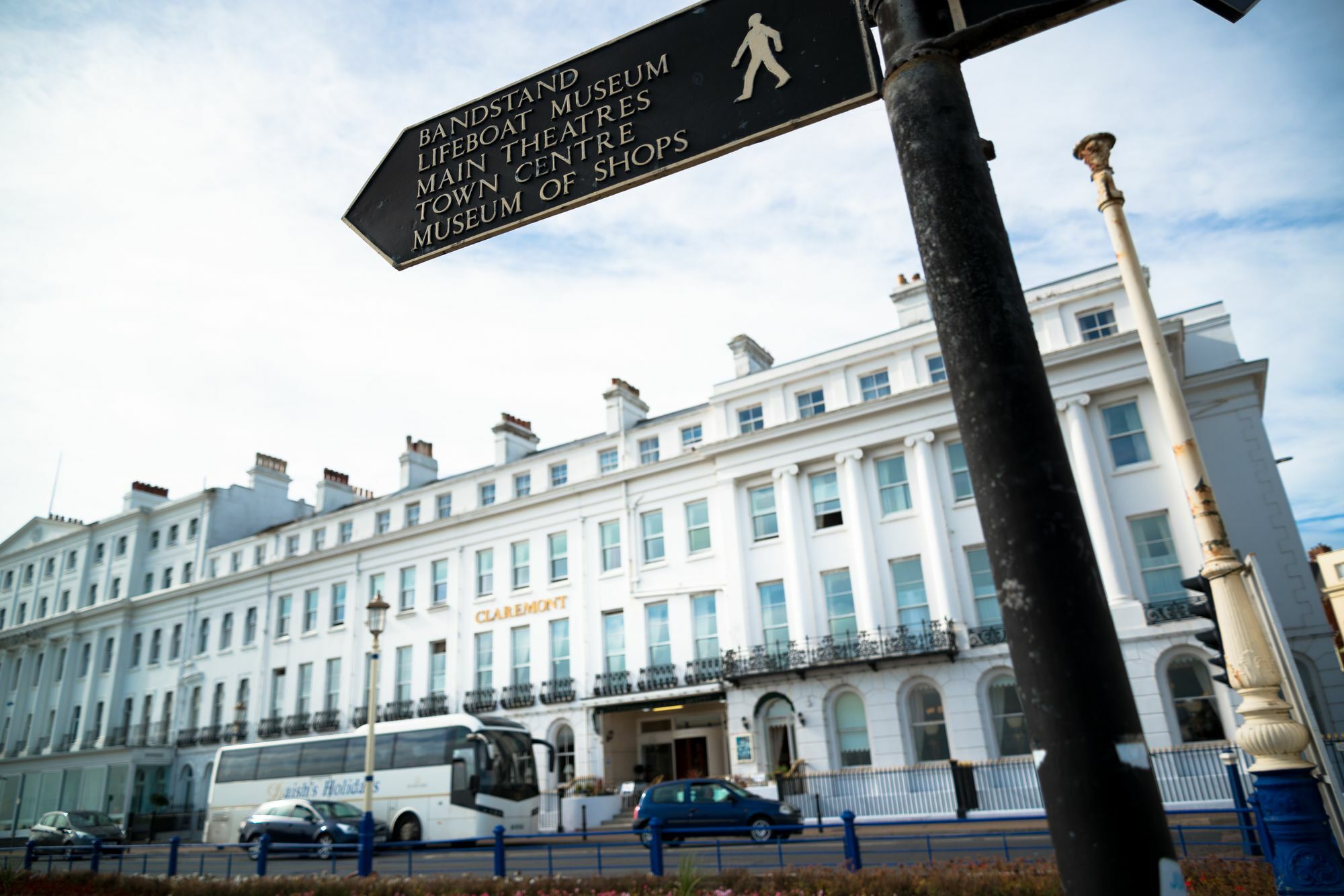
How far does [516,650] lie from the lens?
3525cm

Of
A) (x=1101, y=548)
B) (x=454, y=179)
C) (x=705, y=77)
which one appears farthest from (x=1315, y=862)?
(x=1101, y=548)

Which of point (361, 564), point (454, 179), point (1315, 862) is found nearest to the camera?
point (454, 179)

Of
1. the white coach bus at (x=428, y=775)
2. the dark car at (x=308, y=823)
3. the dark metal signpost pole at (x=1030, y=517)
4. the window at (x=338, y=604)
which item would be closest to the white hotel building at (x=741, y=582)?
the window at (x=338, y=604)

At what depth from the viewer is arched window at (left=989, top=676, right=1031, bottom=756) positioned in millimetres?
25500

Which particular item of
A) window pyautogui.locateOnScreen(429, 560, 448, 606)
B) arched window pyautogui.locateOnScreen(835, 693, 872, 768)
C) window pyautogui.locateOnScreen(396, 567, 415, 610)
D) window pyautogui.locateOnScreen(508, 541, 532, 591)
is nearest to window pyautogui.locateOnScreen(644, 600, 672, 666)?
window pyautogui.locateOnScreen(508, 541, 532, 591)

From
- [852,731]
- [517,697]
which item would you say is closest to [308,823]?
[517,697]

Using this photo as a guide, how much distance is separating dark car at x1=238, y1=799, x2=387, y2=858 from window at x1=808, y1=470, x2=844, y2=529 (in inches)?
655

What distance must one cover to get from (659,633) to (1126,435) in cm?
1680

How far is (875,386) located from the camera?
1190 inches

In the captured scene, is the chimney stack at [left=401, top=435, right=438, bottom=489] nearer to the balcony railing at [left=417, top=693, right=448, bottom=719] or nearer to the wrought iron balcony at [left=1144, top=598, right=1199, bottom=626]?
the balcony railing at [left=417, top=693, right=448, bottom=719]

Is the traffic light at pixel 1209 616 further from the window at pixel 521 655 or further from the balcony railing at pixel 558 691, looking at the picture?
the window at pixel 521 655

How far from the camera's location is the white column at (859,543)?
27953 mm

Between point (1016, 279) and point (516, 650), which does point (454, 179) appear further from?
point (516, 650)

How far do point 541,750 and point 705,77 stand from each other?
32587 millimetres
